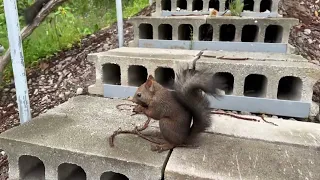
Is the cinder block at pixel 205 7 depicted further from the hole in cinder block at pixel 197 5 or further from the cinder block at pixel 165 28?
the cinder block at pixel 165 28

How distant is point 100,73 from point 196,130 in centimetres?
127

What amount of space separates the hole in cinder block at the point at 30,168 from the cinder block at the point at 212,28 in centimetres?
188

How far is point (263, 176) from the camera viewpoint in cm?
141

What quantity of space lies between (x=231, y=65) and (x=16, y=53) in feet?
4.82

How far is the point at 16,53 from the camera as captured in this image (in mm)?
2061

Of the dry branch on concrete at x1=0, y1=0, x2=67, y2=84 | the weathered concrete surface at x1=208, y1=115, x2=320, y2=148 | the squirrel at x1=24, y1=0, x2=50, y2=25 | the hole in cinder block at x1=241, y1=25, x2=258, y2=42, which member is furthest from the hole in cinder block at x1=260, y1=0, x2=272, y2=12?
the squirrel at x1=24, y1=0, x2=50, y2=25

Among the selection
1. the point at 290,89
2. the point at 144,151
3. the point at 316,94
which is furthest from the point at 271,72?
the point at 144,151

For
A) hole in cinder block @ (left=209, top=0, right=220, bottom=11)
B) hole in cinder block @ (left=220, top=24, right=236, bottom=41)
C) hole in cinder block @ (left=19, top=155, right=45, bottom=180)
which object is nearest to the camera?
hole in cinder block @ (left=19, top=155, right=45, bottom=180)

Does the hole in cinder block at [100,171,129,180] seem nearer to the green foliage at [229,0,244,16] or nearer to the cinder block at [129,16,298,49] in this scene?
the cinder block at [129,16,298,49]

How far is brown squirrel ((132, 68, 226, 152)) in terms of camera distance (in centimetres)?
152

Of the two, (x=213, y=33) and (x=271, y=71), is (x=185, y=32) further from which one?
(x=271, y=71)

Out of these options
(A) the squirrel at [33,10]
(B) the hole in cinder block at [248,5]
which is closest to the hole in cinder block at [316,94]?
(B) the hole in cinder block at [248,5]

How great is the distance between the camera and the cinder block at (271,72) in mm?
2264

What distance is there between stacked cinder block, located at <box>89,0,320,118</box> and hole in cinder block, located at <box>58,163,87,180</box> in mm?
742
